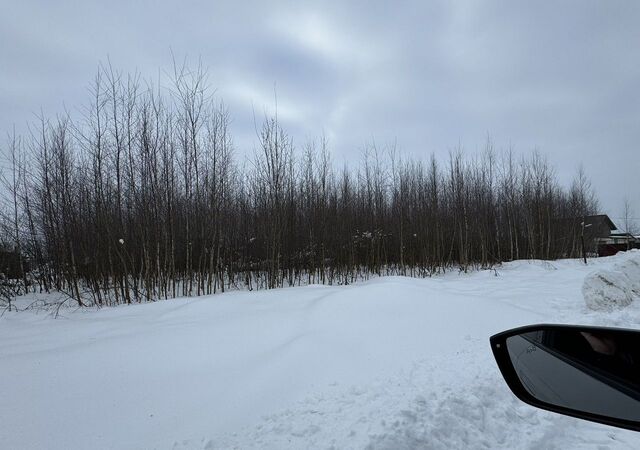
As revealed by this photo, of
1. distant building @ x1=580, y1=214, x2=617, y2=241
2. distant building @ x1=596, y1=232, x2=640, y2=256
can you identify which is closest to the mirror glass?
distant building @ x1=580, y1=214, x2=617, y2=241

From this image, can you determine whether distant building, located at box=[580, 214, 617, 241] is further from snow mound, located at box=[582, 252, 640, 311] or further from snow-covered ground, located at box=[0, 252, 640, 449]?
snow-covered ground, located at box=[0, 252, 640, 449]

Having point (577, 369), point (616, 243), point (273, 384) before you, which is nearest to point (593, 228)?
point (616, 243)

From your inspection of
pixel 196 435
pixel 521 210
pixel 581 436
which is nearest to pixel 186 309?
pixel 196 435

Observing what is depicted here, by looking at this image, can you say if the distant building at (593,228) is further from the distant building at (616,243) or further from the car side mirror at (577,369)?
the car side mirror at (577,369)

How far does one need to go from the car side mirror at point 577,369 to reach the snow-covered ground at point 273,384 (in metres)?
1.30

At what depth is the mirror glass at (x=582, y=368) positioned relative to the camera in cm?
124

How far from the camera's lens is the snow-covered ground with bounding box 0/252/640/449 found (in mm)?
2617

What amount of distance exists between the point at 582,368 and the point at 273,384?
2.88m

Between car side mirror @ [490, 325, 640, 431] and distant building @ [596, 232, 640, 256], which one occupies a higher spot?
car side mirror @ [490, 325, 640, 431]

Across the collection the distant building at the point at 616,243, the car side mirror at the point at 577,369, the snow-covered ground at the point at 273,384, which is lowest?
the distant building at the point at 616,243

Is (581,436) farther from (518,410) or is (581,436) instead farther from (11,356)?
(11,356)

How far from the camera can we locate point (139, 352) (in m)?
4.04

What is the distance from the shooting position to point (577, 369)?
1.50 m

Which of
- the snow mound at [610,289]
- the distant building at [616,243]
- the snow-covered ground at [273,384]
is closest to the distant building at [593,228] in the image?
the distant building at [616,243]
